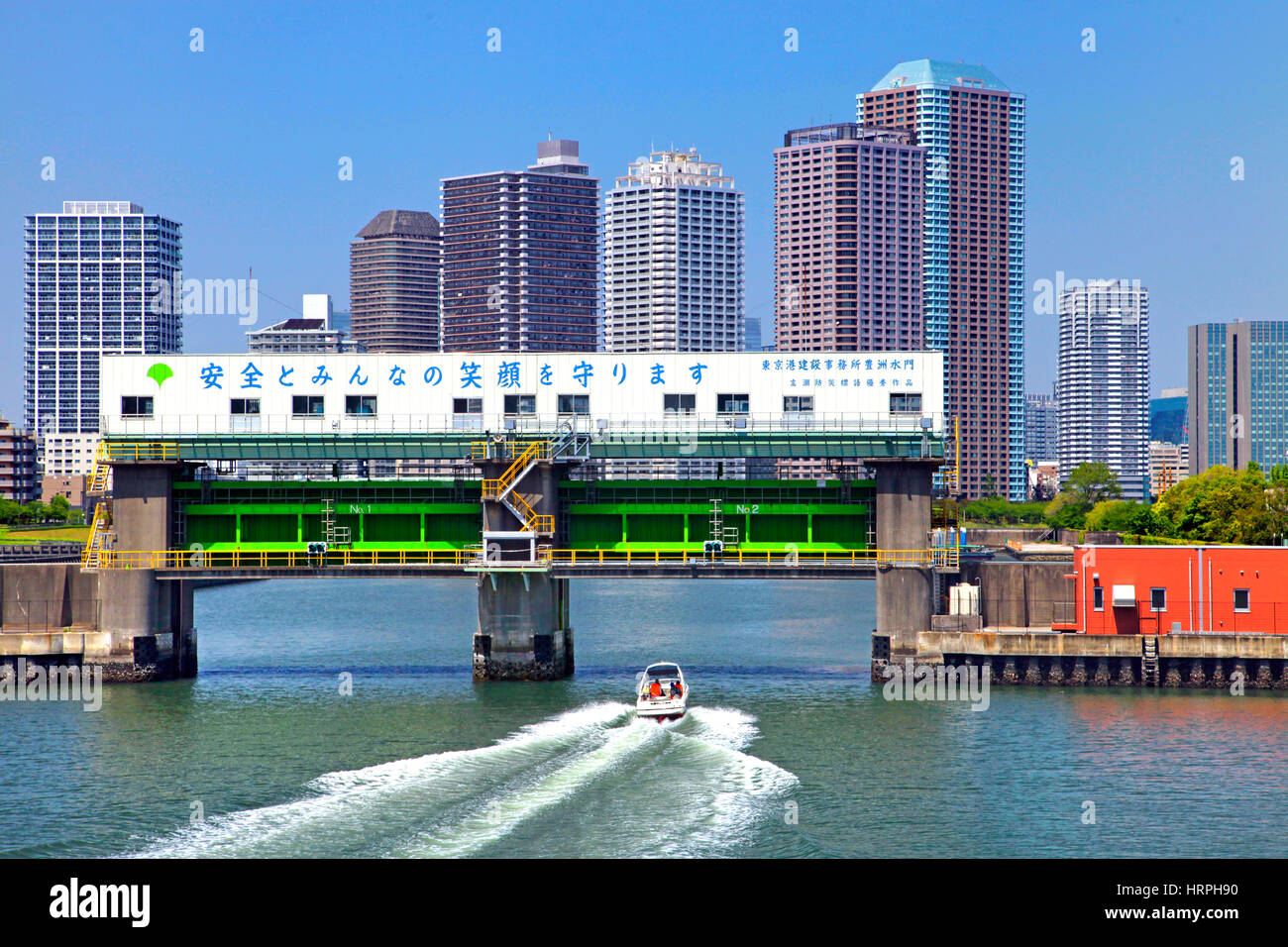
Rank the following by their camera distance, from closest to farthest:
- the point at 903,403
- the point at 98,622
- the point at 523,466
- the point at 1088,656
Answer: the point at 1088,656 < the point at 523,466 < the point at 98,622 < the point at 903,403

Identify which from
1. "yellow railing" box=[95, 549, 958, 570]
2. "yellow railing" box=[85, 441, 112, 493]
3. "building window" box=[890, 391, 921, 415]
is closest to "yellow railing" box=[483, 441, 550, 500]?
"yellow railing" box=[95, 549, 958, 570]

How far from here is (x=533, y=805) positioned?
40031 millimetres

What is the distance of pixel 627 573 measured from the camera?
6350 cm

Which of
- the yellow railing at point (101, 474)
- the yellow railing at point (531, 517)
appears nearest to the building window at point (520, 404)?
the yellow railing at point (531, 517)

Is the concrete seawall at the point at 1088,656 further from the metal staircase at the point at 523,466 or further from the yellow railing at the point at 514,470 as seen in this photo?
the yellow railing at the point at 514,470

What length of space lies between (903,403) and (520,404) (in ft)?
61.4

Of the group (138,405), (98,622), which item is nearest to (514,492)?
(138,405)

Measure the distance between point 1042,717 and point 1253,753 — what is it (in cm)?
923

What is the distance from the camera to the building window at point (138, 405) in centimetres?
6719

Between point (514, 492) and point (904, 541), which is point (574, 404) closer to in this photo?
point (514, 492)

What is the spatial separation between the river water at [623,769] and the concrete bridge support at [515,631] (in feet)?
3.95

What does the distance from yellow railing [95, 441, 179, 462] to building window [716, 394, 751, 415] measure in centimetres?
2688
